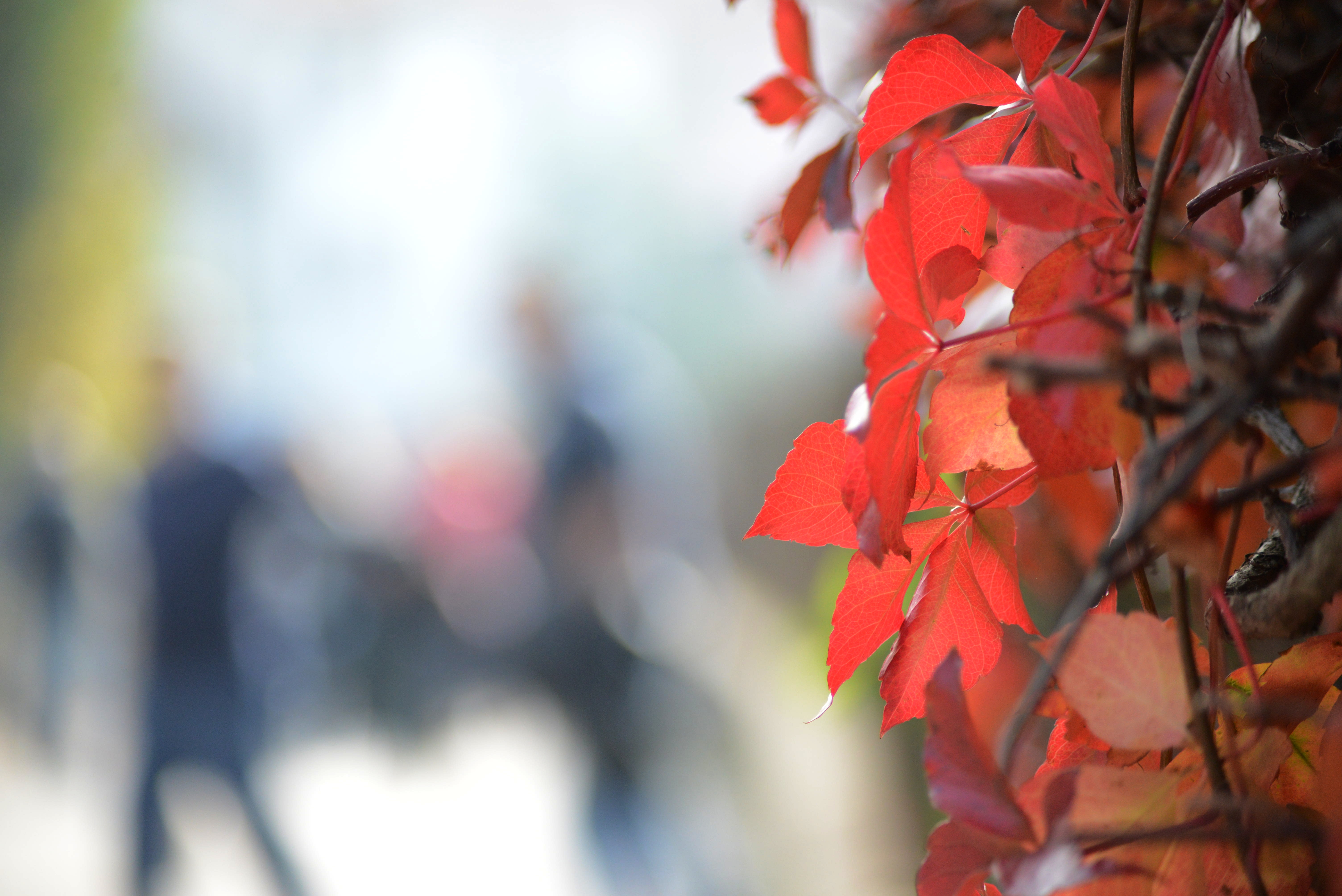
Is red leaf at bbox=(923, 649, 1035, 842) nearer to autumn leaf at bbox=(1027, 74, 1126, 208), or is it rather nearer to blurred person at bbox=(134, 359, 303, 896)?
autumn leaf at bbox=(1027, 74, 1126, 208)

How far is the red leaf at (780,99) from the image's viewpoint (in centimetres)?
38

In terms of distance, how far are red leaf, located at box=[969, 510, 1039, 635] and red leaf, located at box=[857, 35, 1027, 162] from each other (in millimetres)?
103

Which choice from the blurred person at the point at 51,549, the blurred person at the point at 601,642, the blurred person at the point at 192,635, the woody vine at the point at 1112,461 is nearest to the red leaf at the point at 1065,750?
the woody vine at the point at 1112,461

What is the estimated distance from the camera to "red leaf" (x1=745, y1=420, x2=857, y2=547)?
0.21m

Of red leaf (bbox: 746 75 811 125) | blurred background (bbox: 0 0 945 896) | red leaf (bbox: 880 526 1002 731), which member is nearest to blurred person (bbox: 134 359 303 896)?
blurred background (bbox: 0 0 945 896)

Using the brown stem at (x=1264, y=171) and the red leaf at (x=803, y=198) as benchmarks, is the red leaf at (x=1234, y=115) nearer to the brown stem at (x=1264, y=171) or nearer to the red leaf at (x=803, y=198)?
the brown stem at (x=1264, y=171)

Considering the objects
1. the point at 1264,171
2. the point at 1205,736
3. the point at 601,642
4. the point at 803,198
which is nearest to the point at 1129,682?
the point at 1205,736

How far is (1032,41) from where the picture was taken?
22 centimetres

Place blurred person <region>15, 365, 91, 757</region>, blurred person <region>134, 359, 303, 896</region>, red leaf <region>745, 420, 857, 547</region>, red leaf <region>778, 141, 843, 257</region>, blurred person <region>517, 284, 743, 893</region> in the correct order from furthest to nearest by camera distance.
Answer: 1. blurred person <region>15, 365, 91, 757</region>
2. blurred person <region>517, 284, 743, 893</region>
3. blurred person <region>134, 359, 303, 896</region>
4. red leaf <region>778, 141, 843, 257</region>
5. red leaf <region>745, 420, 857, 547</region>

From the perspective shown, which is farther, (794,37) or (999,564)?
(794,37)

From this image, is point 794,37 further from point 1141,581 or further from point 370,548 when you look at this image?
point 370,548

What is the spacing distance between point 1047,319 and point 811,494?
0.25ft

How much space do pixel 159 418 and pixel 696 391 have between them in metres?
1.82

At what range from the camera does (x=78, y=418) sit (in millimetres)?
3158
